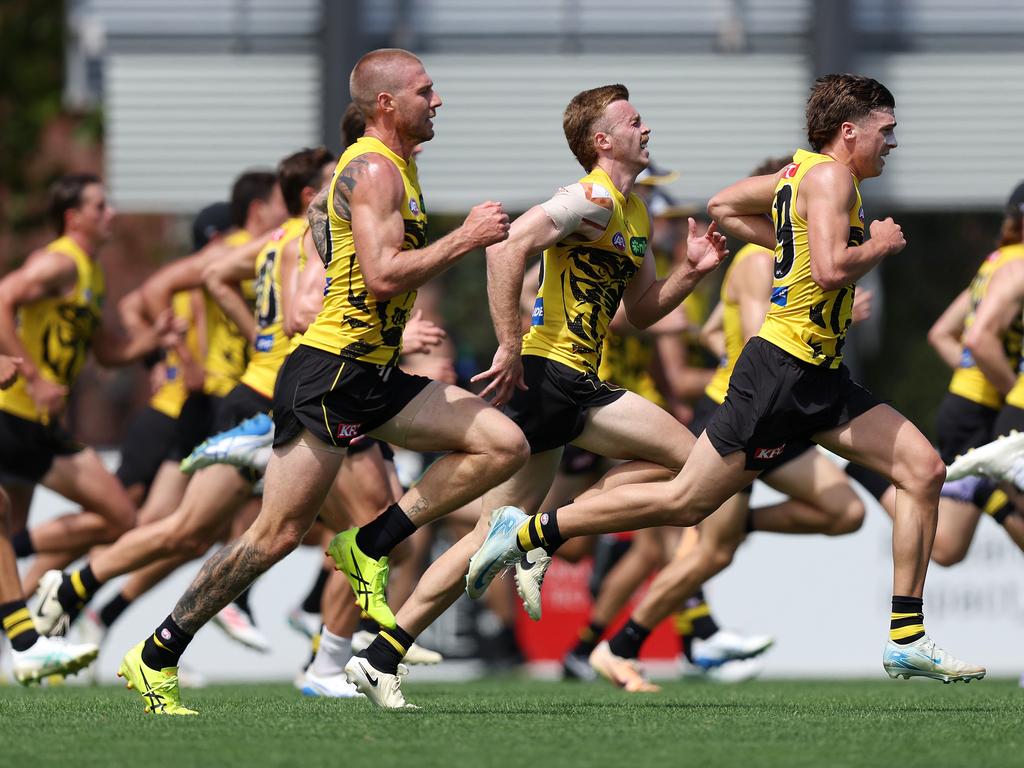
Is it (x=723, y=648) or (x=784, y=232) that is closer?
(x=784, y=232)

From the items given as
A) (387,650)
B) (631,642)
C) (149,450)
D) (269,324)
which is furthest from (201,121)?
(387,650)

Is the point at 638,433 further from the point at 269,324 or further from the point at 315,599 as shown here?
the point at 315,599

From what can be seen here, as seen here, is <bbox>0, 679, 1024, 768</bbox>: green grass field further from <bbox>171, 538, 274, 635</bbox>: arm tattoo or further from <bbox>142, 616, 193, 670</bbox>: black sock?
<bbox>171, 538, 274, 635</bbox>: arm tattoo

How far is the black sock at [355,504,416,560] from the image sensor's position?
22.5 feet

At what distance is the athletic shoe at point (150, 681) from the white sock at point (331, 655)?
1.74 meters

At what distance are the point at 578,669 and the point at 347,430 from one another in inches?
167

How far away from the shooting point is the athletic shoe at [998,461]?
27.8ft

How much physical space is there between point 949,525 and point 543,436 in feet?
9.93

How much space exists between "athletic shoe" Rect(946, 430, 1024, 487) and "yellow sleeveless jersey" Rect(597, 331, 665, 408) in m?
2.40

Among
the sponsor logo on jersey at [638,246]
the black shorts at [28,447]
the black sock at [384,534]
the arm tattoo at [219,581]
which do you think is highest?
the sponsor logo on jersey at [638,246]

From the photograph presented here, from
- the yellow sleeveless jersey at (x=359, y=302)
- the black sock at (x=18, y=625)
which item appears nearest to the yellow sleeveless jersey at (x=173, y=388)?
the black sock at (x=18, y=625)

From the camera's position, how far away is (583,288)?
756cm

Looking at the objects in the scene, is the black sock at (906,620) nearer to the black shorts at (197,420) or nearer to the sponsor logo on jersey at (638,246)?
Answer: the sponsor logo on jersey at (638,246)

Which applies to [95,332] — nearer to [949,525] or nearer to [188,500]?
[188,500]
